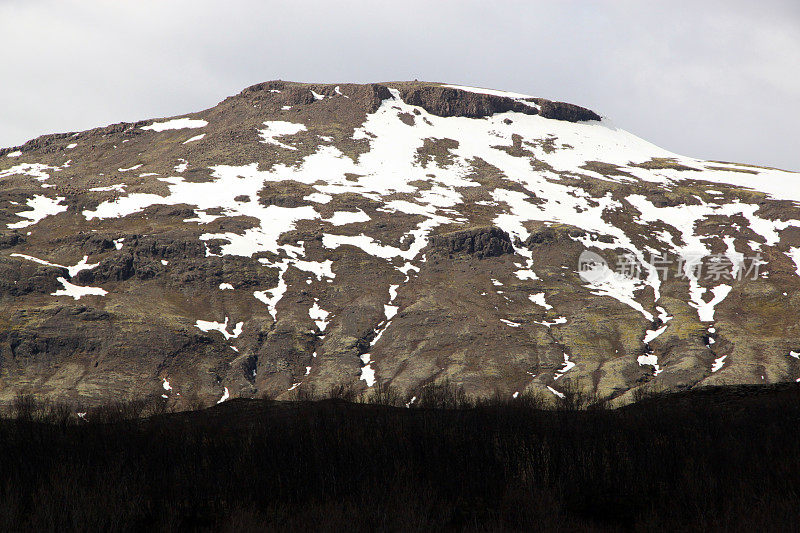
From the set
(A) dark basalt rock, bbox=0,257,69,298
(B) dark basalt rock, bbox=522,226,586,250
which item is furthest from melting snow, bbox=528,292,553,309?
(A) dark basalt rock, bbox=0,257,69,298

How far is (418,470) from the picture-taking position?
19625 millimetres

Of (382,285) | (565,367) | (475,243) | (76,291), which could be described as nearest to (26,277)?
(76,291)

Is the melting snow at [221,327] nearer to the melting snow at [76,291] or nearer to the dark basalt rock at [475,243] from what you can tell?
the melting snow at [76,291]

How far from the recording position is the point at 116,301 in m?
121

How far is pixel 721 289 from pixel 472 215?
61.5 meters

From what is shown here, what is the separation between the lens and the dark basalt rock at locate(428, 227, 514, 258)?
144 metres

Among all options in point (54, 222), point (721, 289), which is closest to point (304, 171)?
point (54, 222)

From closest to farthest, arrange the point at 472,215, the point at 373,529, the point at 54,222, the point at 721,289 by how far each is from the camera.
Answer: the point at 373,529
the point at 721,289
the point at 54,222
the point at 472,215

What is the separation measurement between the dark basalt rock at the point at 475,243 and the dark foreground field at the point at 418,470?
4598 inches

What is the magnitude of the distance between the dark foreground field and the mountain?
6095 cm

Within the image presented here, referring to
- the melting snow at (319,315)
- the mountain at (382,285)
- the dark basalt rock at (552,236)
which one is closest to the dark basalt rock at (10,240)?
the mountain at (382,285)

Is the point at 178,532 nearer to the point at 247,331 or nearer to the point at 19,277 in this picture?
the point at 247,331

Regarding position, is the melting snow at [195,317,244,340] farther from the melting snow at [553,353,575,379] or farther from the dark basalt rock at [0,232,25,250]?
the melting snow at [553,353,575,379]

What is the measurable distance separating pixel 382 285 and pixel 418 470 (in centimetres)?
11398
